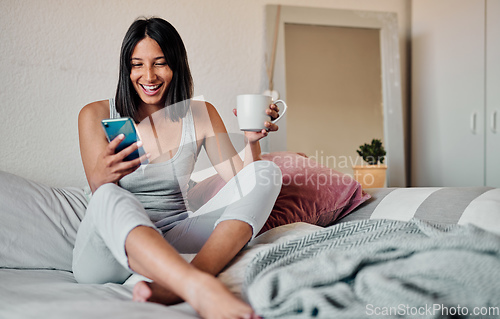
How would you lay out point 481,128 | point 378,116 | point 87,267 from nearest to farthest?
1. point 87,267
2. point 481,128
3. point 378,116

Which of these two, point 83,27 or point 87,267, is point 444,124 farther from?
point 87,267

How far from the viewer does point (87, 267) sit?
0.98m

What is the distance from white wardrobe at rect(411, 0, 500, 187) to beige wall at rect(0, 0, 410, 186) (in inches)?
47.3

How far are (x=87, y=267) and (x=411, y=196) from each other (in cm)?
107

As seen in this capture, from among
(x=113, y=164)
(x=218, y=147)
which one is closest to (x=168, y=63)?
(x=218, y=147)

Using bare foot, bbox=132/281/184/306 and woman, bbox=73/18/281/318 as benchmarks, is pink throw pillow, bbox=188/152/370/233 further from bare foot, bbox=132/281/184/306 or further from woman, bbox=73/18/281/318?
bare foot, bbox=132/281/184/306

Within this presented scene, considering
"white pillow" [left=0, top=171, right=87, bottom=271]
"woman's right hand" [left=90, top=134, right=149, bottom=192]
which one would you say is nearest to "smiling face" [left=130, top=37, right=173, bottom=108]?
"woman's right hand" [left=90, top=134, right=149, bottom=192]

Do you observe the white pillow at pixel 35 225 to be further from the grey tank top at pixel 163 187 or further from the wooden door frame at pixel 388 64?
the wooden door frame at pixel 388 64

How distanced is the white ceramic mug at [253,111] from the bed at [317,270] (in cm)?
30

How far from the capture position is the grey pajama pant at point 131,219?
2.81 ft

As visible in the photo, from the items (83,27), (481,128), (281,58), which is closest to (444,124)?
(481,128)

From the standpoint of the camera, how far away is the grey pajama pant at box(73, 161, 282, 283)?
856mm

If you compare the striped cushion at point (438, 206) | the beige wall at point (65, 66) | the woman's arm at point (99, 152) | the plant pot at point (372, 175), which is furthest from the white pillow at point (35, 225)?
the plant pot at point (372, 175)

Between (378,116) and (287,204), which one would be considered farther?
(378,116)
